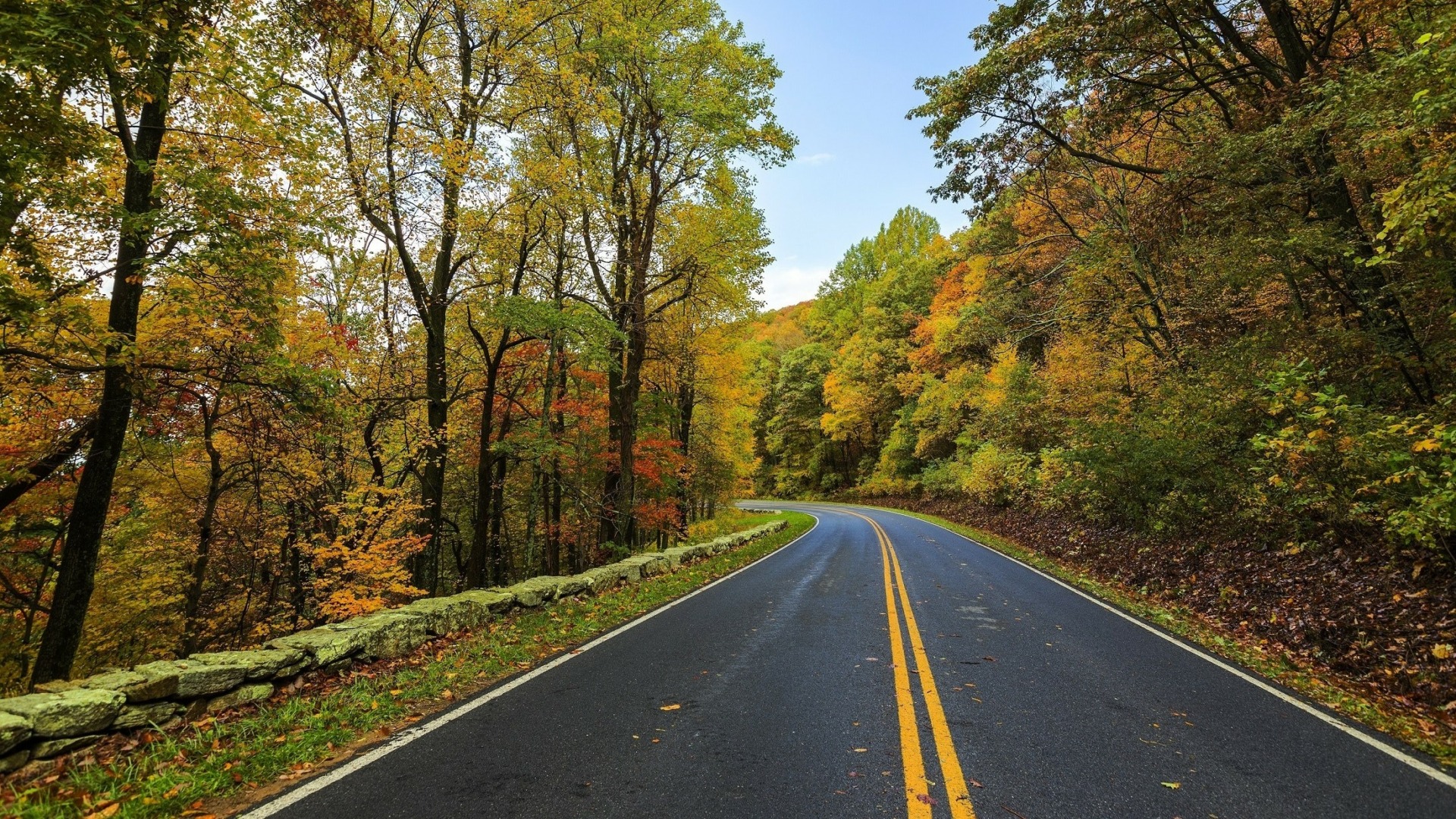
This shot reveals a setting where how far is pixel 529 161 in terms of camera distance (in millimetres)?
12680

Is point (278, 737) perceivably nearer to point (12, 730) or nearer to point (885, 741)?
point (12, 730)

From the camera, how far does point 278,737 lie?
3.88 meters

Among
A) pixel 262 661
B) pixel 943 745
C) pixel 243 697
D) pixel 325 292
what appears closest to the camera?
pixel 943 745

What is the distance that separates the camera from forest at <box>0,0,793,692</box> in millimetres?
6125

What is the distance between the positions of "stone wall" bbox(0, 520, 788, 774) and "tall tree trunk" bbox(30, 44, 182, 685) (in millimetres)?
3520

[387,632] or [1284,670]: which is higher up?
[387,632]

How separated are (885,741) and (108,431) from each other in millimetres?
9044

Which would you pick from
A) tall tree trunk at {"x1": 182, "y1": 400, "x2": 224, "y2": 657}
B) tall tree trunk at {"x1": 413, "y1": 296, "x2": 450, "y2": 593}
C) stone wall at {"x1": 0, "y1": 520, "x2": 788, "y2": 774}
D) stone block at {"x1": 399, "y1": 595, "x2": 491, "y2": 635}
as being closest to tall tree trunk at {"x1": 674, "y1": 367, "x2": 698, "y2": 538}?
tall tree trunk at {"x1": 413, "y1": 296, "x2": 450, "y2": 593}

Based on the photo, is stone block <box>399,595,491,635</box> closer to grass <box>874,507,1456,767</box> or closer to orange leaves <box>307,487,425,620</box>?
orange leaves <box>307,487,425,620</box>

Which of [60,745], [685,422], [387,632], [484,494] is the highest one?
[685,422]

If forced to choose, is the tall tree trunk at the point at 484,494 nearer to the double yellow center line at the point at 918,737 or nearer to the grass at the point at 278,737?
the grass at the point at 278,737

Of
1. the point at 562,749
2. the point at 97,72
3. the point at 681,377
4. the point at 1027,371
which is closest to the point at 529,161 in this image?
the point at 97,72

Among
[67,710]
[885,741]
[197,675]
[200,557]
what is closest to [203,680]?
[197,675]

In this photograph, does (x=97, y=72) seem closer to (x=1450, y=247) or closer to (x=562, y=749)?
(x=562, y=749)
